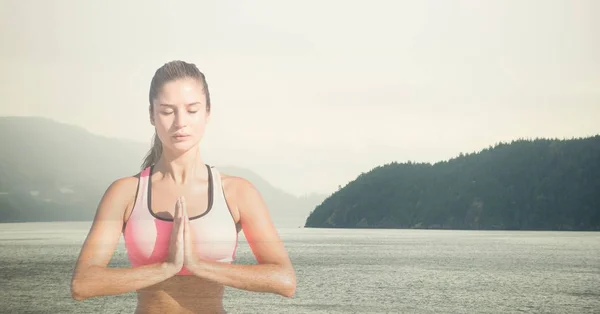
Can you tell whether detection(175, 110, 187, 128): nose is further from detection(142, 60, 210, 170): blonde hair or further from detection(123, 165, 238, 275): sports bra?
detection(123, 165, 238, 275): sports bra

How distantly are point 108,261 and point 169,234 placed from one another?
0.65ft

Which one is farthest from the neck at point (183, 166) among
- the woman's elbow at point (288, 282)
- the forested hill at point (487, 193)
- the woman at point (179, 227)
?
the forested hill at point (487, 193)

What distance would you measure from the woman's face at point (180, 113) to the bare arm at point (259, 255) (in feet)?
0.77

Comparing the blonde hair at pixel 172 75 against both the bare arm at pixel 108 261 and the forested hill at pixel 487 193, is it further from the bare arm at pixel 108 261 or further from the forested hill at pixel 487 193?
the forested hill at pixel 487 193

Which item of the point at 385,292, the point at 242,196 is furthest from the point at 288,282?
the point at 385,292

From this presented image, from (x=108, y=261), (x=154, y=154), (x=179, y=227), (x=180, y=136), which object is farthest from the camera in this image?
(x=154, y=154)

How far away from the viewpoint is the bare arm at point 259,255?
2305 millimetres

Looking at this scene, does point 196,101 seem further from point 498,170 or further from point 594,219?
point 498,170

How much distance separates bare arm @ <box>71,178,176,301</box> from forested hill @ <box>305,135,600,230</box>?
24.9m

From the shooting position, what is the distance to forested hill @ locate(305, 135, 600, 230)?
3322 cm

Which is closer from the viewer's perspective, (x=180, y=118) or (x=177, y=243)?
(x=177, y=243)

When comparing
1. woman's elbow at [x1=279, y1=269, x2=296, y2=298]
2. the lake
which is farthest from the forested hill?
woman's elbow at [x1=279, y1=269, x2=296, y2=298]

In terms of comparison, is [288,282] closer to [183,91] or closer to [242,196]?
[242,196]

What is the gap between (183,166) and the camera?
2.48 m
